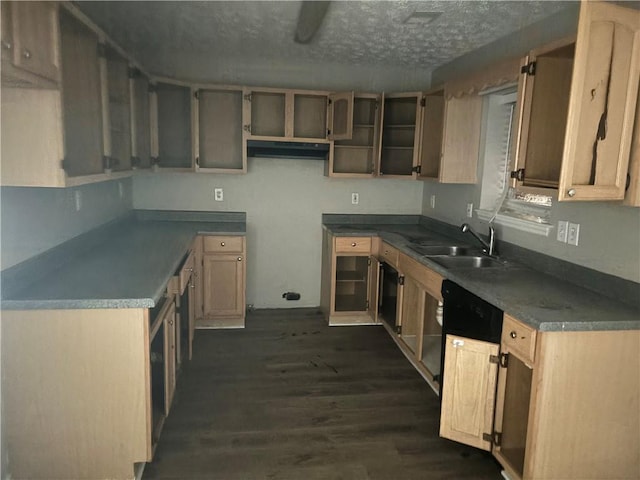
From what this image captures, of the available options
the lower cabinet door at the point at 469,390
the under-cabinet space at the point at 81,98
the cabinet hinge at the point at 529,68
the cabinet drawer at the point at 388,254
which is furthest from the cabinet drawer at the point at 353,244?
the under-cabinet space at the point at 81,98

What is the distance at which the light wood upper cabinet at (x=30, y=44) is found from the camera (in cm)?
152

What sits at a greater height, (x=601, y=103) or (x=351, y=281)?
(x=601, y=103)

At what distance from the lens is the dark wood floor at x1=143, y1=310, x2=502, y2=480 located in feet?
7.45

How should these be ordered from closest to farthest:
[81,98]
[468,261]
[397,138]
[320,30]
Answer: [81,98] < [468,261] < [320,30] < [397,138]

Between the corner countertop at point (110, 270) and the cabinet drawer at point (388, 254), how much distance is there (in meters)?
1.22

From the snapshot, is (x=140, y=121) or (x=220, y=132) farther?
(x=220, y=132)

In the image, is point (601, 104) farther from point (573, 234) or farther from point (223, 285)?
point (223, 285)

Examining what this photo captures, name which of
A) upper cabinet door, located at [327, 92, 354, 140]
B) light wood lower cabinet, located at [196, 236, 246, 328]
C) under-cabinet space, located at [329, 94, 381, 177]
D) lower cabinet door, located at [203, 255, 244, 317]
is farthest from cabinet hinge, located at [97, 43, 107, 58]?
→ under-cabinet space, located at [329, 94, 381, 177]

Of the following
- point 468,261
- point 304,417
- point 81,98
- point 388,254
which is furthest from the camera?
point 388,254

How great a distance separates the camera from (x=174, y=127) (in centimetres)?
393

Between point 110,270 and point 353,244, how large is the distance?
220cm

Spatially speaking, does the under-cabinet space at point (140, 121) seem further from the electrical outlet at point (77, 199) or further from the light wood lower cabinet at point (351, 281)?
the light wood lower cabinet at point (351, 281)

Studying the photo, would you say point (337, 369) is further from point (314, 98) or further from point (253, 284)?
point (314, 98)

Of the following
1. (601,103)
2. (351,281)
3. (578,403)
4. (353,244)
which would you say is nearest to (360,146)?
(353,244)
